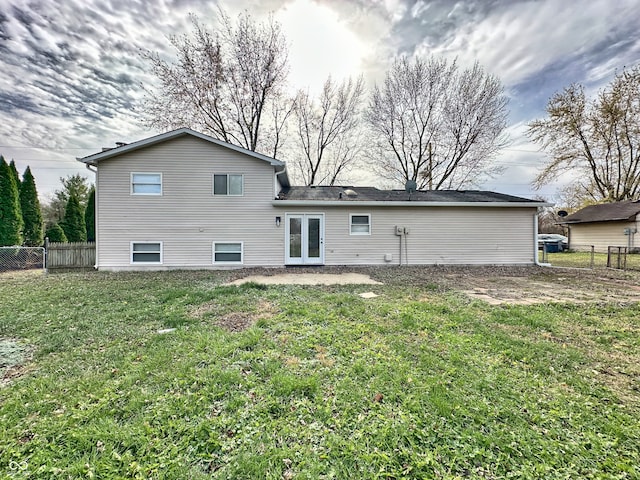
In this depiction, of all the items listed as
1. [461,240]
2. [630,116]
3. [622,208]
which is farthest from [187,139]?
[630,116]

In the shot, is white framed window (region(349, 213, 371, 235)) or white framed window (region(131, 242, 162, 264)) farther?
white framed window (region(349, 213, 371, 235))

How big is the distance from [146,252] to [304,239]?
5879mm

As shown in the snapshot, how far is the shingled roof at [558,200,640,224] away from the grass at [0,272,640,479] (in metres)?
18.3

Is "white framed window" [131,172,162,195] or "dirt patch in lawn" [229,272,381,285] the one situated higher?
"white framed window" [131,172,162,195]

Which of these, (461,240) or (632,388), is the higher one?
(461,240)

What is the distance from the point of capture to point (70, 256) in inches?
403

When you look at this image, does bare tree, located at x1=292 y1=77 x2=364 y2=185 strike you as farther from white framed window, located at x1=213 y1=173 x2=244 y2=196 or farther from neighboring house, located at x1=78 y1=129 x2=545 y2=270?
white framed window, located at x1=213 y1=173 x2=244 y2=196

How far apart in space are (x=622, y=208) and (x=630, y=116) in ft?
20.5

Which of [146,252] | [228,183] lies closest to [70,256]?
[146,252]

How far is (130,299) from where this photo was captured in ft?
19.8

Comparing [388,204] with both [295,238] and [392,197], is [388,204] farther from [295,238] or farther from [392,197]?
[295,238]

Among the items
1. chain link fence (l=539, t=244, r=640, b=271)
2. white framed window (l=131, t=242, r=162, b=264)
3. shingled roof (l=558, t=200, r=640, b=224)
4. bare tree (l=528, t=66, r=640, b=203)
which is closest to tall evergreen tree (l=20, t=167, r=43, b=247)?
white framed window (l=131, t=242, r=162, b=264)

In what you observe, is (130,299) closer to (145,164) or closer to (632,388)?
(145,164)

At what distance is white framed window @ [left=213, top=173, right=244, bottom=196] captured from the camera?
10.4 m
